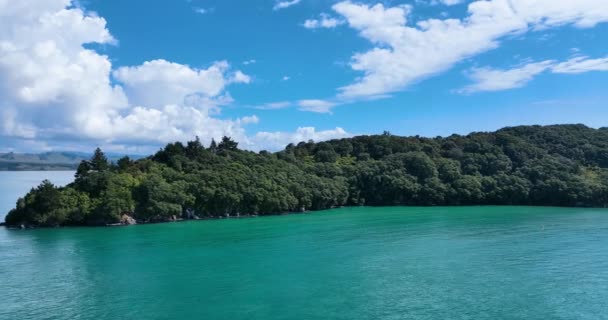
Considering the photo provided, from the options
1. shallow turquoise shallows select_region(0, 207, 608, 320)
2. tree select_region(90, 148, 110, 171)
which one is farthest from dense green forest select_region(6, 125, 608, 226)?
shallow turquoise shallows select_region(0, 207, 608, 320)

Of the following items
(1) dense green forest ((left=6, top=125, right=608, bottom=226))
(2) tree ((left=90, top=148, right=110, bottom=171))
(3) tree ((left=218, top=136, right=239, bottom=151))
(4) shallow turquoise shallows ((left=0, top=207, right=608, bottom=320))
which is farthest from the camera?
(3) tree ((left=218, top=136, right=239, bottom=151))

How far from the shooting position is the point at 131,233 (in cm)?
5141

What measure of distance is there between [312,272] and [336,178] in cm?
5157

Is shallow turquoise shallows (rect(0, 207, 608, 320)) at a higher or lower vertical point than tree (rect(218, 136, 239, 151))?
lower

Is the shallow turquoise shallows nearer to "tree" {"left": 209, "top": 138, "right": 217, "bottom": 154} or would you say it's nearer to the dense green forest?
the dense green forest

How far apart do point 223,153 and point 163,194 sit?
20.0 meters

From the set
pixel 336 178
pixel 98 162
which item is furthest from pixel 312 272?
pixel 336 178

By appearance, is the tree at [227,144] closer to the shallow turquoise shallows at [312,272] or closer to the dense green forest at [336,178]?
the dense green forest at [336,178]

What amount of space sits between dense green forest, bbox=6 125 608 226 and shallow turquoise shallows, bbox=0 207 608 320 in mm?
6520

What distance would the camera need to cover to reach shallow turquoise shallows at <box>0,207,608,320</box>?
24.1 meters

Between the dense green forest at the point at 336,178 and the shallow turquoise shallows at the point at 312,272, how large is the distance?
6.52 meters

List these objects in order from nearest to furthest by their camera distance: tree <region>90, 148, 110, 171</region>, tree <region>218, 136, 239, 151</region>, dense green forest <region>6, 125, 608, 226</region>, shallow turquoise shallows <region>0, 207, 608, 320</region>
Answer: shallow turquoise shallows <region>0, 207, 608, 320</region>
dense green forest <region>6, 125, 608, 226</region>
tree <region>90, 148, 110, 171</region>
tree <region>218, 136, 239, 151</region>

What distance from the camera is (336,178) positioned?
271ft

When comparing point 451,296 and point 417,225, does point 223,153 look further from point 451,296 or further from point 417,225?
point 451,296
